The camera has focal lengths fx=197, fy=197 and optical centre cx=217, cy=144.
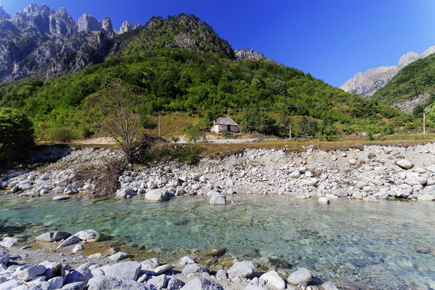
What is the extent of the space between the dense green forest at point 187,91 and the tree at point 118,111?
25916 millimetres

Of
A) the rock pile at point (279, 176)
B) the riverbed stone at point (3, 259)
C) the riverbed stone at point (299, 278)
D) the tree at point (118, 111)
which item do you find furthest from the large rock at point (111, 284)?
the tree at point (118, 111)

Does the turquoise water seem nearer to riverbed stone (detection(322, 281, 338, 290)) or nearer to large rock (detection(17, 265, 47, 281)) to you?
riverbed stone (detection(322, 281, 338, 290))

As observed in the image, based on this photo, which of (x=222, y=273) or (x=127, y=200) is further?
(x=127, y=200)

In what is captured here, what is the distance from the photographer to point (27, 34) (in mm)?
191625

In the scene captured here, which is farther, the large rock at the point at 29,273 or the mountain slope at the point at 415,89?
the mountain slope at the point at 415,89

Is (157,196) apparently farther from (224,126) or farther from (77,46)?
(77,46)

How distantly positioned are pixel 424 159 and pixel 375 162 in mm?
3252

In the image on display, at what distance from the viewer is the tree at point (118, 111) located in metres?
17.5

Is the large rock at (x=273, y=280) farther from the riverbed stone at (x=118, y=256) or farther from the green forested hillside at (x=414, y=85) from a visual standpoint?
the green forested hillside at (x=414, y=85)

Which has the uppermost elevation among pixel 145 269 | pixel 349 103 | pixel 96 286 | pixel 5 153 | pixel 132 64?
pixel 132 64

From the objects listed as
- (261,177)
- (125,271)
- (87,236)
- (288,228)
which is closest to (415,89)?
(261,177)

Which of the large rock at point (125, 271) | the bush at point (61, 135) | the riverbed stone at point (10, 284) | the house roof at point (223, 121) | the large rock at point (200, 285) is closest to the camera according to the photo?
the riverbed stone at point (10, 284)

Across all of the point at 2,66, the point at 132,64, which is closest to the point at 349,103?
the point at 132,64

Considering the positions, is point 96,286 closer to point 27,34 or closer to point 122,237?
point 122,237
